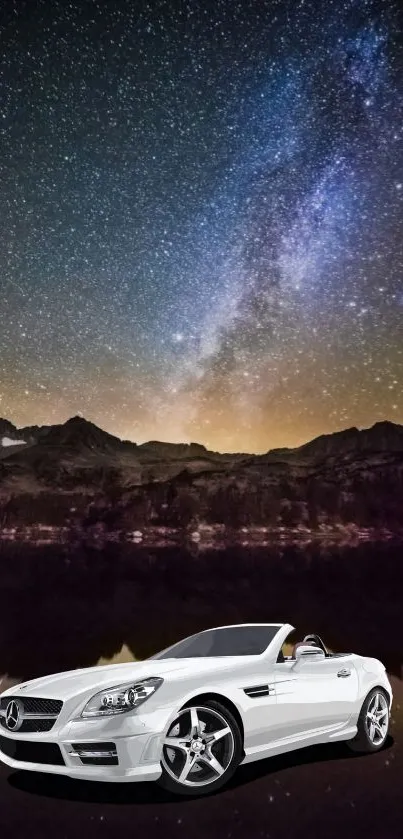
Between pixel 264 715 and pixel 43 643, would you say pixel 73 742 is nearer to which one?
pixel 264 715

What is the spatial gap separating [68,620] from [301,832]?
17503 millimetres

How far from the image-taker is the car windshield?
23.8 ft

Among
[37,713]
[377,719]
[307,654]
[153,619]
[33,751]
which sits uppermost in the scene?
[153,619]

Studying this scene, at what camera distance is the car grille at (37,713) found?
5.98 metres

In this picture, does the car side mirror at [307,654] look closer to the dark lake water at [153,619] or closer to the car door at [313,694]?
the car door at [313,694]

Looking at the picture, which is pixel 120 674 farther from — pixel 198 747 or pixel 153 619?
pixel 153 619

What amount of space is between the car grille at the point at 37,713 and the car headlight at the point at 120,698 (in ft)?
0.90

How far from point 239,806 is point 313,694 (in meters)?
1.37

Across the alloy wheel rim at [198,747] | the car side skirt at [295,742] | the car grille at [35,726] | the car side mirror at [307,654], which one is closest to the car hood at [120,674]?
the car grille at [35,726]

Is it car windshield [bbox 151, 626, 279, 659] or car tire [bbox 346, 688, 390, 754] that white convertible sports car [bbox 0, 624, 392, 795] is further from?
car tire [bbox 346, 688, 390, 754]

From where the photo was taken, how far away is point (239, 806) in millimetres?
5785

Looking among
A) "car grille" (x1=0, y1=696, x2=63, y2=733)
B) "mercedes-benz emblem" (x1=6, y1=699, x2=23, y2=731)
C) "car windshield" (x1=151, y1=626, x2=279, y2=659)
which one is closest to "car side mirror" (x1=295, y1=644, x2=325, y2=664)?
"car windshield" (x1=151, y1=626, x2=279, y2=659)

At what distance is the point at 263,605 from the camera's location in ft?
93.4

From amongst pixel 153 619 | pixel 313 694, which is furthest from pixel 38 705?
pixel 153 619
